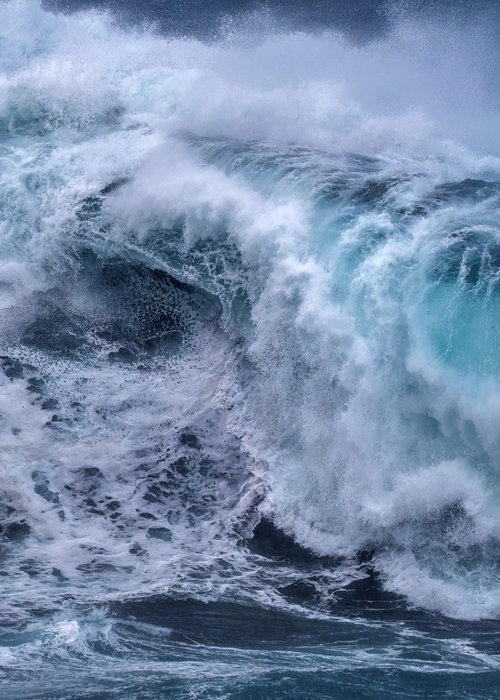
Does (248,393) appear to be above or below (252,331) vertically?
below

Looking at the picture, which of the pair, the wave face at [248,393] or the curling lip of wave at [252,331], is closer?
the wave face at [248,393]

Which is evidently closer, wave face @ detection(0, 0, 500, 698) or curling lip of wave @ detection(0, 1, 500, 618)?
wave face @ detection(0, 0, 500, 698)

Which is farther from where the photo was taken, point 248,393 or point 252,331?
point 252,331

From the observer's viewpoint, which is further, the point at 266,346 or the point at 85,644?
the point at 266,346

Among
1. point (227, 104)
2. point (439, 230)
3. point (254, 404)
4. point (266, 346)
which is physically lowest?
point (254, 404)

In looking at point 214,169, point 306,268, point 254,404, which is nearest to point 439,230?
point 306,268

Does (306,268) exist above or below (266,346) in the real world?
above

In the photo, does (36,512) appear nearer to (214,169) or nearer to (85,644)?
(85,644)

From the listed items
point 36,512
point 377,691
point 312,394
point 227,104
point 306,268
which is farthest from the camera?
point 227,104
